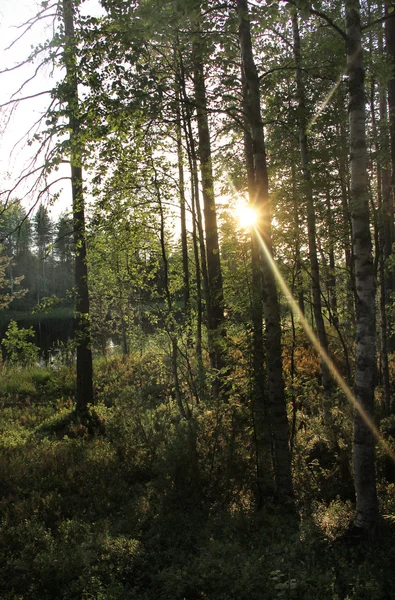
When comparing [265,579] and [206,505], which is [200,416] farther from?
[265,579]

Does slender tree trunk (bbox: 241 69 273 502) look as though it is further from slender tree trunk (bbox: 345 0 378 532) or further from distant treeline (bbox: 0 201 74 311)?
distant treeline (bbox: 0 201 74 311)

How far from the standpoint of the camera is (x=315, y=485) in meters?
6.03

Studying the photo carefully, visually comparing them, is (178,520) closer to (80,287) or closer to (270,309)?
(270,309)

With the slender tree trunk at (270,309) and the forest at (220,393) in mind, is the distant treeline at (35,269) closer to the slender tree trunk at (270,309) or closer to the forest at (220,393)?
the forest at (220,393)

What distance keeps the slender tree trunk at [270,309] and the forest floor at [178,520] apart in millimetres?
473

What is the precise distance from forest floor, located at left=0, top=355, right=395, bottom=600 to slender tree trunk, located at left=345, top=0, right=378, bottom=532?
48 centimetres

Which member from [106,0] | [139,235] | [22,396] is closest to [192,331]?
[139,235]

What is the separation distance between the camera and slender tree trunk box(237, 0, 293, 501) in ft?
18.2

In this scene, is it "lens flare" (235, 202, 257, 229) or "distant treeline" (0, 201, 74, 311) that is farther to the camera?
"distant treeline" (0, 201, 74, 311)

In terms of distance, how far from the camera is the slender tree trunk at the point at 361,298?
4.59 m

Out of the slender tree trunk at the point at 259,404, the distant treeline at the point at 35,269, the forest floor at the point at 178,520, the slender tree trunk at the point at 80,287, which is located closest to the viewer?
the forest floor at the point at 178,520

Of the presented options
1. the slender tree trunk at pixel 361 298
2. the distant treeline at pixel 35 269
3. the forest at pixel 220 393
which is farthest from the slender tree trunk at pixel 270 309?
the distant treeline at pixel 35 269

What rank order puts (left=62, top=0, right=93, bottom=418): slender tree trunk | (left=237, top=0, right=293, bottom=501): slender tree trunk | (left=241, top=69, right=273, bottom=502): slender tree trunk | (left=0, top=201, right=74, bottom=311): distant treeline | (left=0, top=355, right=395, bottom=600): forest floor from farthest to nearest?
(left=0, top=201, right=74, bottom=311): distant treeline, (left=62, top=0, right=93, bottom=418): slender tree trunk, (left=241, top=69, right=273, bottom=502): slender tree trunk, (left=237, top=0, right=293, bottom=501): slender tree trunk, (left=0, top=355, right=395, bottom=600): forest floor

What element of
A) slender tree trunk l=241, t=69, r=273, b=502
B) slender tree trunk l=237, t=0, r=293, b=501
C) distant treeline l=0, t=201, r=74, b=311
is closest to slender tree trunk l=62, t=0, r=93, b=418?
slender tree trunk l=237, t=0, r=293, b=501
